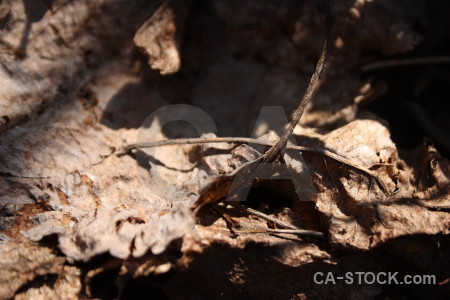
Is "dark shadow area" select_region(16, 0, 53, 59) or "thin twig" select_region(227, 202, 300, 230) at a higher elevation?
"dark shadow area" select_region(16, 0, 53, 59)

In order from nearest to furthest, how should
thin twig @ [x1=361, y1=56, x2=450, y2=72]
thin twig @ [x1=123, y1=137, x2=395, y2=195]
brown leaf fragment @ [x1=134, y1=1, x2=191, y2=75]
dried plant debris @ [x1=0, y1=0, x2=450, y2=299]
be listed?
dried plant debris @ [x1=0, y1=0, x2=450, y2=299] → thin twig @ [x1=123, y1=137, x2=395, y2=195] → brown leaf fragment @ [x1=134, y1=1, x2=191, y2=75] → thin twig @ [x1=361, y1=56, x2=450, y2=72]

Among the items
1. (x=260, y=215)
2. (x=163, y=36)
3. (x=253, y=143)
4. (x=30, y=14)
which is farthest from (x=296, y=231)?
(x=30, y=14)

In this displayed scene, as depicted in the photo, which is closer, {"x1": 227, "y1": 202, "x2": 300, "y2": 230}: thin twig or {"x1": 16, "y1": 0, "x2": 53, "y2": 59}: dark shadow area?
{"x1": 227, "y1": 202, "x2": 300, "y2": 230}: thin twig

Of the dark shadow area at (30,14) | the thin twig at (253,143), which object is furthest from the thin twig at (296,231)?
the dark shadow area at (30,14)

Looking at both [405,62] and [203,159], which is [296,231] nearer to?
[203,159]

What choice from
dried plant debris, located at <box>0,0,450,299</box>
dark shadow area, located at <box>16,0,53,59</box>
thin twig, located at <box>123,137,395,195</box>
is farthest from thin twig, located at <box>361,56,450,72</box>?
dark shadow area, located at <box>16,0,53,59</box>

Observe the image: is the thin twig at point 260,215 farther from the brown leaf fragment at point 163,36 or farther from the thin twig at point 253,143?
the brown leaf fragment at point 163,36

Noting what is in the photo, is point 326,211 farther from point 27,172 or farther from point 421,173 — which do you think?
point 27,172

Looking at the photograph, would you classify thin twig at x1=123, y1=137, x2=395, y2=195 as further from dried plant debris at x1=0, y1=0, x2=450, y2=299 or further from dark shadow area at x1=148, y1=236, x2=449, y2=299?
dark shadow area at x1=148, y1=236, x2=449, y2=299
